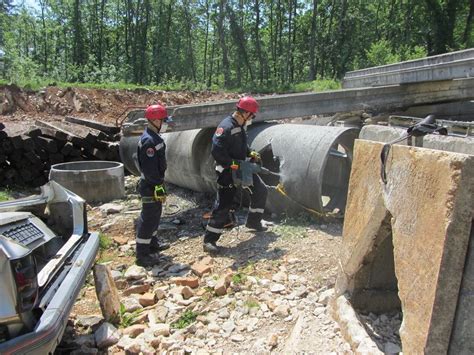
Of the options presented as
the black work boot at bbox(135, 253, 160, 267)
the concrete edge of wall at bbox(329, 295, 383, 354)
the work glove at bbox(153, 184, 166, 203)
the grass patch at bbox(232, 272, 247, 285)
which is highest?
the work glove at bbox(153, 184, 166, 203)

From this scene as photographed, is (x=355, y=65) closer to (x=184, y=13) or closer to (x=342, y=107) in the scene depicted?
(x=184, y=13)

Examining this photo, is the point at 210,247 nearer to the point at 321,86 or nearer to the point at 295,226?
the point at 295,226

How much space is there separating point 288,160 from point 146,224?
7.49 ft

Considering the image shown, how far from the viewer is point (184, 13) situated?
43.7 metres

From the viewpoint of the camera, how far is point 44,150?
30.9 feet

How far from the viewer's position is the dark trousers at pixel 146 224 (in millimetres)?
5551

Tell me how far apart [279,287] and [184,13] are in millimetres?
43155

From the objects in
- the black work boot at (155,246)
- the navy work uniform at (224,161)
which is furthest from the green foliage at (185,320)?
the black work boot at (155,246)

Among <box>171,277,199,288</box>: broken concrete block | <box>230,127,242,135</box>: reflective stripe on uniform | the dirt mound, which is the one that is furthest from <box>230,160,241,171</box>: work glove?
the dirt mound

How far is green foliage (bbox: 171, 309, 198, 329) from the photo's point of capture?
3995mm

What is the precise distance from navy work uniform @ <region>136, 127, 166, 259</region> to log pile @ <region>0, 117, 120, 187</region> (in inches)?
184

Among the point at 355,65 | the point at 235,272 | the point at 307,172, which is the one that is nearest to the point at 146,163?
the point at 235,272

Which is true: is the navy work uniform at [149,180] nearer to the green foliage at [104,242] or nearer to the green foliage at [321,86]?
the green foliage at [104,242]

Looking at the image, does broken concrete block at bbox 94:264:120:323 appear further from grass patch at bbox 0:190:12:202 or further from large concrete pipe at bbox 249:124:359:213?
grass patch at bbox 0:190:12:202
